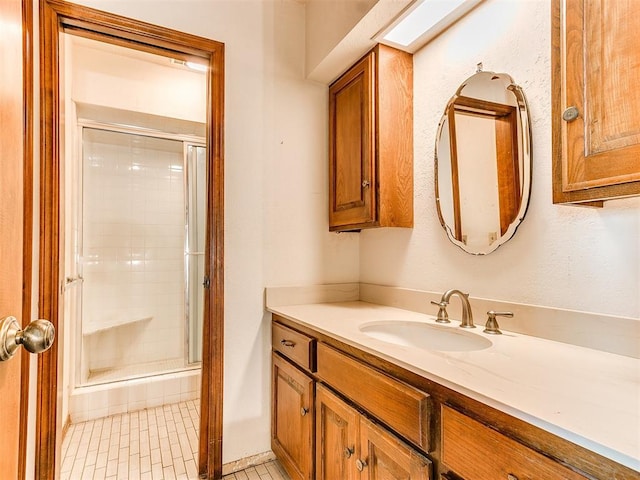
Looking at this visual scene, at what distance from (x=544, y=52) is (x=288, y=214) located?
1299mm

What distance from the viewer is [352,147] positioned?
5.75 ft

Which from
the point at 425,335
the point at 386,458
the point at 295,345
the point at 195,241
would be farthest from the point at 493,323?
the point at 195,241

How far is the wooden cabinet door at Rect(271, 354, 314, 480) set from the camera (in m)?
1.38

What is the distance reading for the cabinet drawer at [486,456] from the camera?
1.93 feet

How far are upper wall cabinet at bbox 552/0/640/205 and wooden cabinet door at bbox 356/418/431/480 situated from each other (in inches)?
29.7

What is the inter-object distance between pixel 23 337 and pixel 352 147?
1.50m

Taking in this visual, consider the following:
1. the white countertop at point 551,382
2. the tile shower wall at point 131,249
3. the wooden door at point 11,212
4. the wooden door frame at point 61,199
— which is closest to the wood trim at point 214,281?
the wooden door frame at point 61,199

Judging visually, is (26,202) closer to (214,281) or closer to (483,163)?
(214,281)

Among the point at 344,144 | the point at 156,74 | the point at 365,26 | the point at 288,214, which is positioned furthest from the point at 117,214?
the point at 365,26

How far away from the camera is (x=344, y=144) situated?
1822 millimetres

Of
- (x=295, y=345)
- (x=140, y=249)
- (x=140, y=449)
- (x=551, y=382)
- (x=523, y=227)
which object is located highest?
(x=523, y=227)

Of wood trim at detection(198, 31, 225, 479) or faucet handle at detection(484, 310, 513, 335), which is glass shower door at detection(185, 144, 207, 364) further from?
faucet handle at detection(484, 310, 513, 335)

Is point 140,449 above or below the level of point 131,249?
below

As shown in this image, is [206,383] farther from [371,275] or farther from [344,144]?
[344,144]
